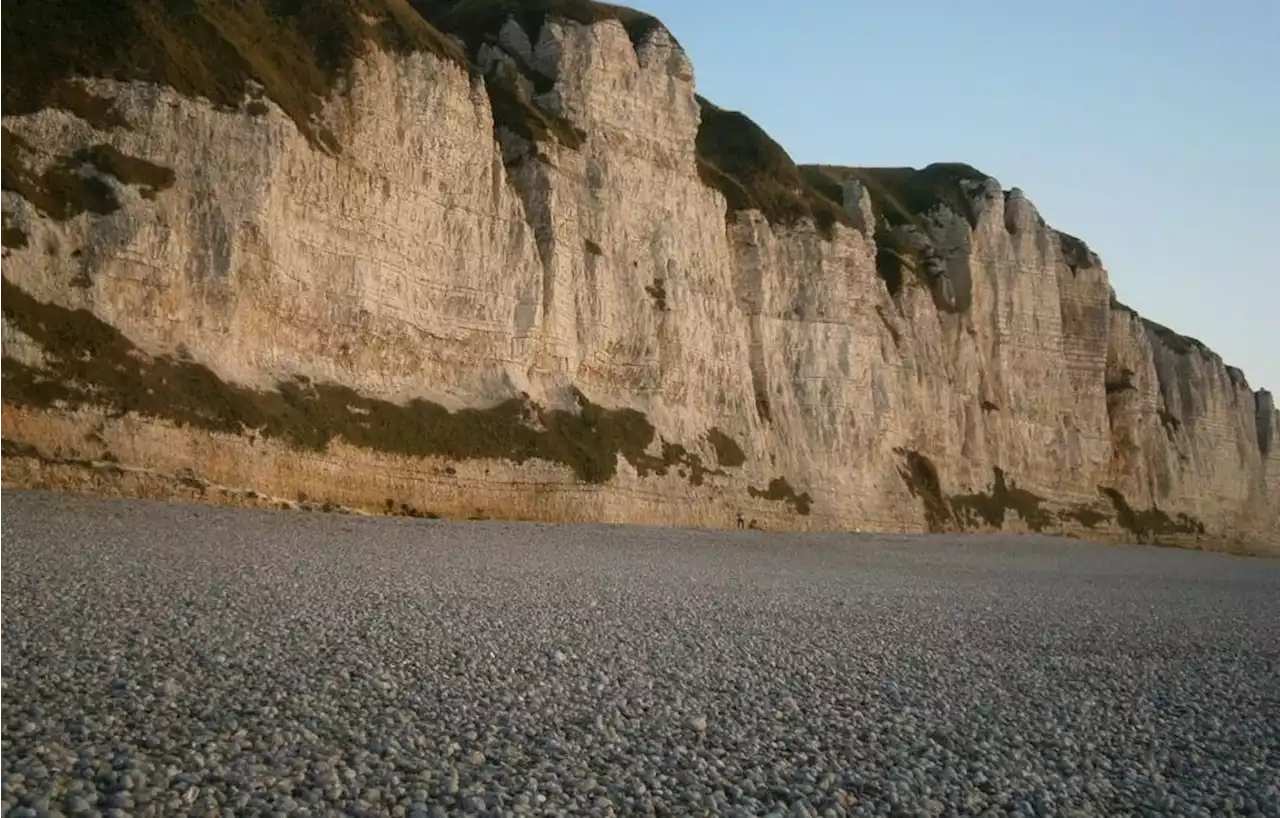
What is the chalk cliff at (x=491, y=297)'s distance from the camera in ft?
76.9

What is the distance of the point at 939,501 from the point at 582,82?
24434 millimetres

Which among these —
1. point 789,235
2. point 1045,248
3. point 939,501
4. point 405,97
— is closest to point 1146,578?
point 939,501

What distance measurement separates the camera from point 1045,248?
5744 centimetres

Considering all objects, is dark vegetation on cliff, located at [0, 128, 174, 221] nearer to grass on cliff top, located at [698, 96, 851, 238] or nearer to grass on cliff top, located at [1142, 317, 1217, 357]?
grass on cliff top, located at [698, 96, 851, 238]

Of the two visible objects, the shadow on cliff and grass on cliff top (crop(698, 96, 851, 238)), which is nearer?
grass on cliff top (crop(698, 96, 851, 238))

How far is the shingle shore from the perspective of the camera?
560 cm

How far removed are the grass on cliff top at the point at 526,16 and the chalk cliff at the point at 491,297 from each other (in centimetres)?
25

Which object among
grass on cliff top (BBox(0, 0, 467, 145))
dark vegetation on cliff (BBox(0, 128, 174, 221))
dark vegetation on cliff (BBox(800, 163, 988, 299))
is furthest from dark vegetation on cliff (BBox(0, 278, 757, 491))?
dark vegetation on cliff (BBox(800, 163, 988, 299))

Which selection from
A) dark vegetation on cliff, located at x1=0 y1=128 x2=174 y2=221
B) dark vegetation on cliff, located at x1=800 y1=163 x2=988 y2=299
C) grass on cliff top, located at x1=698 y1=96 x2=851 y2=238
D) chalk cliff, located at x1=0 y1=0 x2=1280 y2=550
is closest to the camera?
dark vegetation on cliff, located at x1=0 y1=128 x2=174 y2=221

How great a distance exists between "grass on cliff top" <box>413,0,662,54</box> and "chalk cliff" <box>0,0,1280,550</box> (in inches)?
9.8

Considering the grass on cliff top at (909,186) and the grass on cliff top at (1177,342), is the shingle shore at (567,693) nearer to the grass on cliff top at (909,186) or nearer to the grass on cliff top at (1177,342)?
the grass on cliff top at (909,186)

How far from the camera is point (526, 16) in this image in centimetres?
4153

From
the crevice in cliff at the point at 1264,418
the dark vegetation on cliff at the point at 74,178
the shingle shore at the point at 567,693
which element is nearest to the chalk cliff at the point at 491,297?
the dark vegetation on cliff at the point at 74,178

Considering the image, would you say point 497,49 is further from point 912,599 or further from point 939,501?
point 912,599
